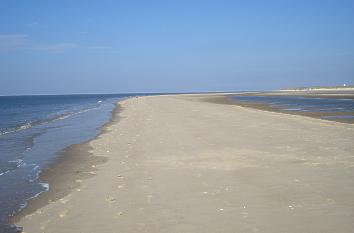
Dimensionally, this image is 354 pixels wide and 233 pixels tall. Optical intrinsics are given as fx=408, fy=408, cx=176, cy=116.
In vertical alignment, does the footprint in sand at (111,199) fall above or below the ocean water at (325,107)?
below

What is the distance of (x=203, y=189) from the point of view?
8.52 metres

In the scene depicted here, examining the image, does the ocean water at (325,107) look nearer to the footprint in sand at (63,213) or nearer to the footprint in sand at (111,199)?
the footprint in sand at (111,199)

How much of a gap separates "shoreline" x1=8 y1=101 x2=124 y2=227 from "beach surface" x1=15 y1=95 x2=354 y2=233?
1.4 inches

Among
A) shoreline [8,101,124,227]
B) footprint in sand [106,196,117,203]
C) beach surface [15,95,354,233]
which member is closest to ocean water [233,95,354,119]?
beach surface [15,95,354,233]

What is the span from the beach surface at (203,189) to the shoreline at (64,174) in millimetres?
35

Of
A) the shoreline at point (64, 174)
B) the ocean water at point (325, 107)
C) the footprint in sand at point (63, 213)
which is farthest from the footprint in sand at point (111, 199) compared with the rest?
the ocean water at point (325, 107)

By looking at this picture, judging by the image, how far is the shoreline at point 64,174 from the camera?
26.8ft

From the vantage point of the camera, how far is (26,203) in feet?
27.3

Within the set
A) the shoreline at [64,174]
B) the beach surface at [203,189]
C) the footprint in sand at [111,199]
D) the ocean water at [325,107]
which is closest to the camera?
the beach surface at [203,189]

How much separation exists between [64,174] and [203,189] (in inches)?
182

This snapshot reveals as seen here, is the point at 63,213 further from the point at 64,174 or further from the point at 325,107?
the point at 325,107

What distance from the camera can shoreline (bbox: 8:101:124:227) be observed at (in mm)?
8172

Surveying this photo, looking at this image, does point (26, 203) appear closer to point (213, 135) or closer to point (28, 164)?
point (28, 164)

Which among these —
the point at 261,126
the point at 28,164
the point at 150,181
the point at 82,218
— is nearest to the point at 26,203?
the point at 82,218
